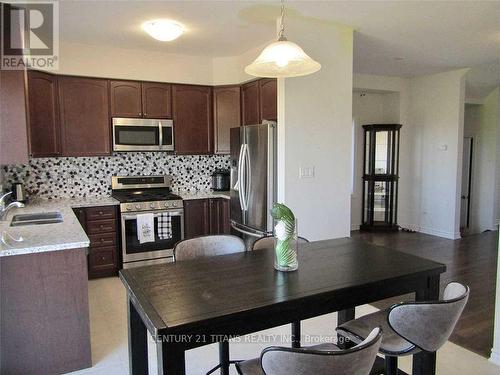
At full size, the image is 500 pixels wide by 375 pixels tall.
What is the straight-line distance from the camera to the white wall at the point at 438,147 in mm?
6102

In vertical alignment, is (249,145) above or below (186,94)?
below

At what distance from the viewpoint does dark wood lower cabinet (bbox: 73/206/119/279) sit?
426 cm

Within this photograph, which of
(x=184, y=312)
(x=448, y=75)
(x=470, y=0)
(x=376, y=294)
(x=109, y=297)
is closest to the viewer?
(x=184, y=312)

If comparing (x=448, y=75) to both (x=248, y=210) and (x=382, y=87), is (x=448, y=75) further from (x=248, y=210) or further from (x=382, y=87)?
(x=248, y=210)

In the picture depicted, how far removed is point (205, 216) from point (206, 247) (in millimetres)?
2409

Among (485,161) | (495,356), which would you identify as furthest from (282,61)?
(485,161)

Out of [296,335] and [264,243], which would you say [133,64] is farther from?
[296,335]

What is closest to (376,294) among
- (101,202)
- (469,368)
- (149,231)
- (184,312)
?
(184,312)

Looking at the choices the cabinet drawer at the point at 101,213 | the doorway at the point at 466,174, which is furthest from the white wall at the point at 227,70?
the doorway at the point at 466,174

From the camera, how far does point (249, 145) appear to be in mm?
4113

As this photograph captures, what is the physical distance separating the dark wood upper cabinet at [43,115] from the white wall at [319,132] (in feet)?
8.24

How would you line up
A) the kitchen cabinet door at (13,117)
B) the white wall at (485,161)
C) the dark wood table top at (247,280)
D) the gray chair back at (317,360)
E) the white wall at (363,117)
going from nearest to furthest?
1. the gray chair back at (317,360)
2. the dark wood table top at (247,280)
3. the kitchen cabinet door at (13,117)
4. the white wall at (485,161)
5. the white wall at (363,117)

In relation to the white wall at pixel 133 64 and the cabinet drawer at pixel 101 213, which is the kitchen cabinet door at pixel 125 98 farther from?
the cabinet drawer at pixel 101 213

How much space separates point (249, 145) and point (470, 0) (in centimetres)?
229
